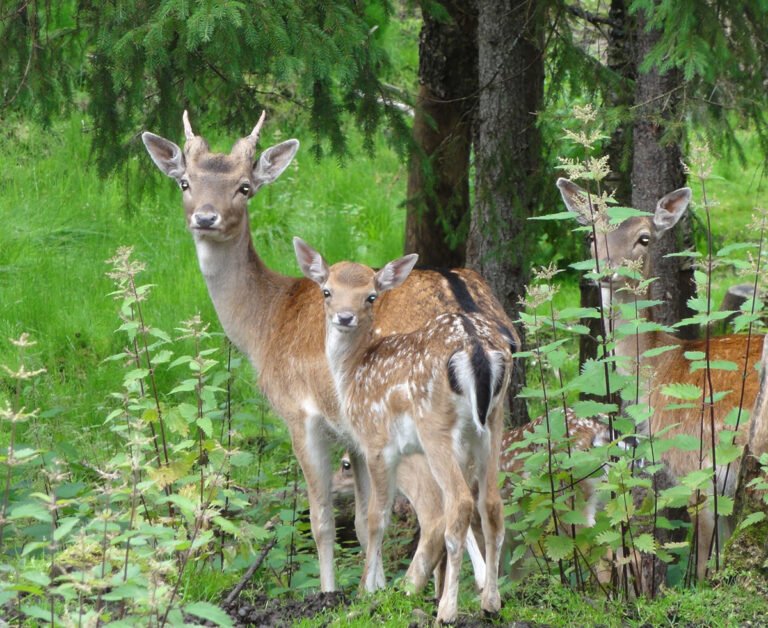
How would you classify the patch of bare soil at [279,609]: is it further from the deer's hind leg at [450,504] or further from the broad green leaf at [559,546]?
the broad green leaf at [559,546]

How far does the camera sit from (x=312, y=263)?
6617 millimetres

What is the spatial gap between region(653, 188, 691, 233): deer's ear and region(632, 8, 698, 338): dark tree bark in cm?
28

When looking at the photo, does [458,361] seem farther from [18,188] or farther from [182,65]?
[18,188]

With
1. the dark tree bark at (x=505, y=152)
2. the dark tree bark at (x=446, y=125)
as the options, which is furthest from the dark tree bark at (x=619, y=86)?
the dark tree bark at (x=446, y=125)

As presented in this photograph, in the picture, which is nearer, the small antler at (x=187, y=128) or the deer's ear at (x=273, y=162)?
the small antler at (x=187, y=128)

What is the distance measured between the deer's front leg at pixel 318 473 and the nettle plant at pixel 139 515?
185 millimetres

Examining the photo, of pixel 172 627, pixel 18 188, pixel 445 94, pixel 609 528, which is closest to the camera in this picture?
pixel 172 627

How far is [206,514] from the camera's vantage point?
441 cm

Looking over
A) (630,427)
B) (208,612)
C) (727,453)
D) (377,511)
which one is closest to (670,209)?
(630,427)

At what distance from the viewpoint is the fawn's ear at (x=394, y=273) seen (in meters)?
6.43

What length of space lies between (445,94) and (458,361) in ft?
14.3

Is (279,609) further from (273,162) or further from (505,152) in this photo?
(505,152)

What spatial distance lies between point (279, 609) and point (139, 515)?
30.6 inches

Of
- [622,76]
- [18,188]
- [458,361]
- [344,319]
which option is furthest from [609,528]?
[18,188]
